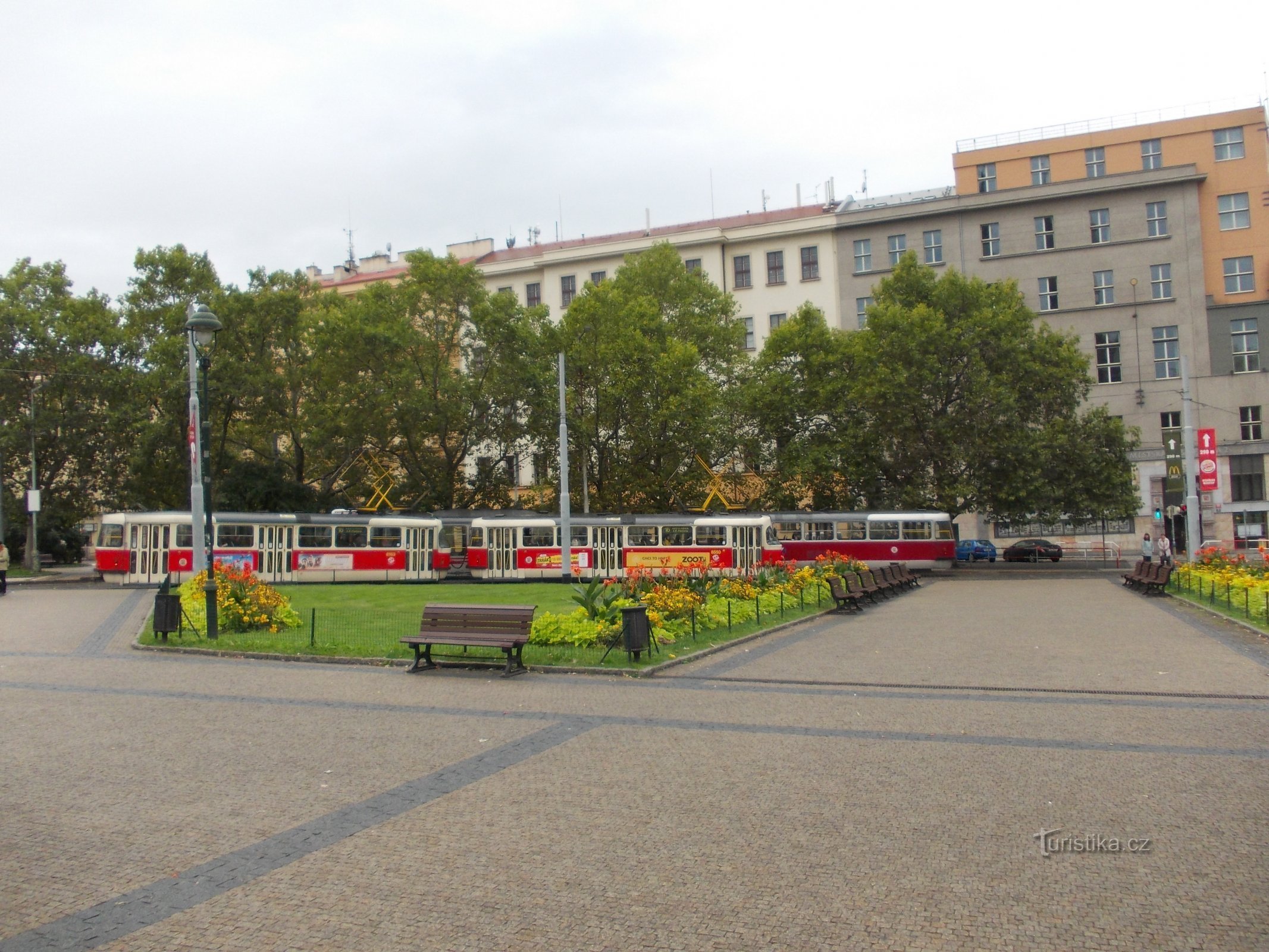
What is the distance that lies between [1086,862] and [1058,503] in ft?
137

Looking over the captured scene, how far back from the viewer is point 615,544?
40.7m

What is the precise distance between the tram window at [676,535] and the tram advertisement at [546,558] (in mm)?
3099

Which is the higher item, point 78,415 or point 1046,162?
point 1046,162

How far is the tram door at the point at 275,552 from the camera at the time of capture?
37875 mm

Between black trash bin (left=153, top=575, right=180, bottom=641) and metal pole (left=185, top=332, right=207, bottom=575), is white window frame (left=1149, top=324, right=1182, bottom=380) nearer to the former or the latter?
metal pole (left=185, top=332, right=207, bottom=575)

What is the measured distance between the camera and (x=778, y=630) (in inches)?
779

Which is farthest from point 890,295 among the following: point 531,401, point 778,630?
point 778,630

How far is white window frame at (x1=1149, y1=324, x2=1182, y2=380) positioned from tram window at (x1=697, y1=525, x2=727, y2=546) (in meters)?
34.1

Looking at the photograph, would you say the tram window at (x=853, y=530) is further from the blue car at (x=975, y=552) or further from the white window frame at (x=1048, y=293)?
the white window frame at (x=1048, y=293)

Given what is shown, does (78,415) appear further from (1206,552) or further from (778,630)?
(1206,552)

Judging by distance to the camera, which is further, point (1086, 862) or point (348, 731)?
point (348, 731)

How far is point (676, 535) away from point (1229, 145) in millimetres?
44557

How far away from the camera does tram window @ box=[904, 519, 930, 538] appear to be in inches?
1797

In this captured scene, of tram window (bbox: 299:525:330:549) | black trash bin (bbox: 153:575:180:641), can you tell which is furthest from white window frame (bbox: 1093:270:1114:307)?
black trash bin (bbox: 153:575:180:641)
